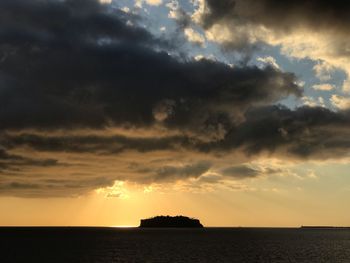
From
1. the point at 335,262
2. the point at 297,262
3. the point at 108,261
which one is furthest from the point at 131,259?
the point at 335,262

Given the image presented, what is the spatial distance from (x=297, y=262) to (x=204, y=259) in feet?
83.1

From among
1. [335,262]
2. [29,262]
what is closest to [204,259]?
[335,262]

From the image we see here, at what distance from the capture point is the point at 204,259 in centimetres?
13788

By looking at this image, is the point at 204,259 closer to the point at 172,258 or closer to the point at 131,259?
the point at 172,258

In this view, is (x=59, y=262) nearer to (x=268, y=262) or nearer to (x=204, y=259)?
(x=204, y=259)

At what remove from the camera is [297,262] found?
132625 millimetres

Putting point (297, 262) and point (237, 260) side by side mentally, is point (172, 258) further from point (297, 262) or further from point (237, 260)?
point (297, 262)

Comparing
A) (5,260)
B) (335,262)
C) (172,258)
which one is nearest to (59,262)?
(5,260)

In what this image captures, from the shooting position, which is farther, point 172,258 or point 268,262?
point 172,258

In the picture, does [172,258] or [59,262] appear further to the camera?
[172,258]

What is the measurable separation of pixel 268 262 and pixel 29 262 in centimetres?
6346

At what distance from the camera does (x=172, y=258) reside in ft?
459

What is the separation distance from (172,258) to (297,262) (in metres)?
34.5

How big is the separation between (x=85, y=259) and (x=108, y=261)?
8.64 metres
